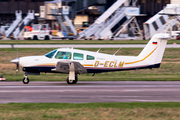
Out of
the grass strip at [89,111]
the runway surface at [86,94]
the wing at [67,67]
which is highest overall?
the wing at [67,67]

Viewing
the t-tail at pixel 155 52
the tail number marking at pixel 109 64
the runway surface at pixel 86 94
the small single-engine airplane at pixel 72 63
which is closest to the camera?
the runway surface at pixel 86 94

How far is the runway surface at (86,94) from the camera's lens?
13288 mm

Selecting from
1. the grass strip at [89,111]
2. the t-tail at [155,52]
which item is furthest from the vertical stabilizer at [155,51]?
the grass strip at [89,111]

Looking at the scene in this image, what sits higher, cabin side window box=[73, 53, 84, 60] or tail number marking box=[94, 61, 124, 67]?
cabin side window box=[73, 53, 84, 60]

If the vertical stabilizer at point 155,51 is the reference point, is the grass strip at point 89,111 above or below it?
below

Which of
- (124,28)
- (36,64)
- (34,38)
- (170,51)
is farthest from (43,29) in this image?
(36,64)

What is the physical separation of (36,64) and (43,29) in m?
40.0

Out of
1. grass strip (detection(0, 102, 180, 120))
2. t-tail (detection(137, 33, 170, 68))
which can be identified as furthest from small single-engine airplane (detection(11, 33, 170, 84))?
grass strip (detection(0, 102, 180, 120))

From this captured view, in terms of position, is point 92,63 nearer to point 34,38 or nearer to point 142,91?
point 142,91

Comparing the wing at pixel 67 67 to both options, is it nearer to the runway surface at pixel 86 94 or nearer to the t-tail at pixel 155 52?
the runway surface at pixel 86 94

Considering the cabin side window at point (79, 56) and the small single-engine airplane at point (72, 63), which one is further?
the cabin side window at point (79, 56)

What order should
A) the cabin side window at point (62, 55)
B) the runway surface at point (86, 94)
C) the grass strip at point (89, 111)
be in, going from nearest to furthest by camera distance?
the grass strip at point (89, 111)
the runway surface at point (86, 94)
the cabin side window at point (62, 55)

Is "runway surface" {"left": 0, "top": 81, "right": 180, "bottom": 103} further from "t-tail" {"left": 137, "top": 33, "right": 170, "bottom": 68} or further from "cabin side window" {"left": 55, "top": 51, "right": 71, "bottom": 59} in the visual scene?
"t-tail" {"left": 137, "top": 33, "right": 170, "bottom": 68}

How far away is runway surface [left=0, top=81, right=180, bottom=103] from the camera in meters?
13.3
